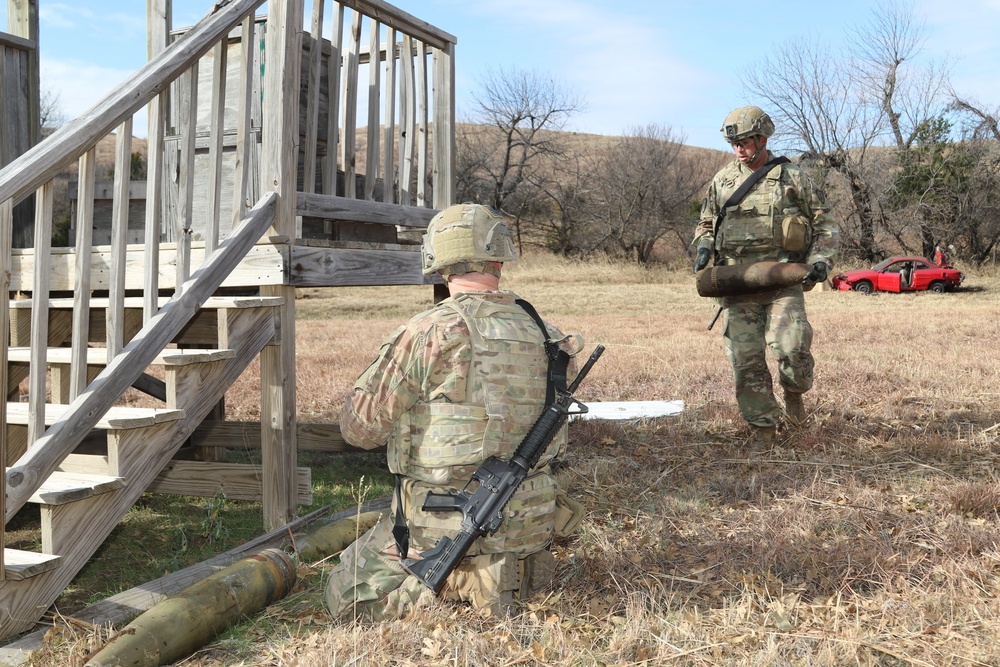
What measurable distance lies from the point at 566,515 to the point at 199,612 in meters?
1.44

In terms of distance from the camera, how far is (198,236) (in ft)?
17.9

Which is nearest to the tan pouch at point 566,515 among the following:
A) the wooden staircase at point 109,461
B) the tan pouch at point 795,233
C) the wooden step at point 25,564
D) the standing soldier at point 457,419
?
the standing soldier at point 457,419

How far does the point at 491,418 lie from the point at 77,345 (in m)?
1.67

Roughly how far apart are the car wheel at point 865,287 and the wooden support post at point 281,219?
22083 mm

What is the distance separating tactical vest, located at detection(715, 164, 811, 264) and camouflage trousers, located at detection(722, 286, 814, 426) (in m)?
0.30

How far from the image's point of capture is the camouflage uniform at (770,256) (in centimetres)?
580

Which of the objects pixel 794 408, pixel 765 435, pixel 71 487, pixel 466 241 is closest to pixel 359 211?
pixel 466 241

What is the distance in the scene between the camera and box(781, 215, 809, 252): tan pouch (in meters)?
5.82

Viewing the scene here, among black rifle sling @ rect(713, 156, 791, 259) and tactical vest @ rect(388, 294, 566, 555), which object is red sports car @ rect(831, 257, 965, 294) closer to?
black rifle sling @ rect(713, 156, 791, 259)

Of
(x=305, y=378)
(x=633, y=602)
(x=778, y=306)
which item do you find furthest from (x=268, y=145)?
(x=305, y=378)

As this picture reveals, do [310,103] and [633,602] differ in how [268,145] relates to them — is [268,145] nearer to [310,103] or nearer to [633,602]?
[310,103]

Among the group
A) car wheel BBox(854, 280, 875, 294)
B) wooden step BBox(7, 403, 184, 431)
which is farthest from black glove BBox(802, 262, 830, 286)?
car wheel BBox(854, 280, 875, 294)

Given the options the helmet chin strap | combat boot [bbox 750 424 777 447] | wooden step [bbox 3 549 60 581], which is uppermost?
the helmet chin strap

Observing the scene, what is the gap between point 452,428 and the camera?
128 inches
